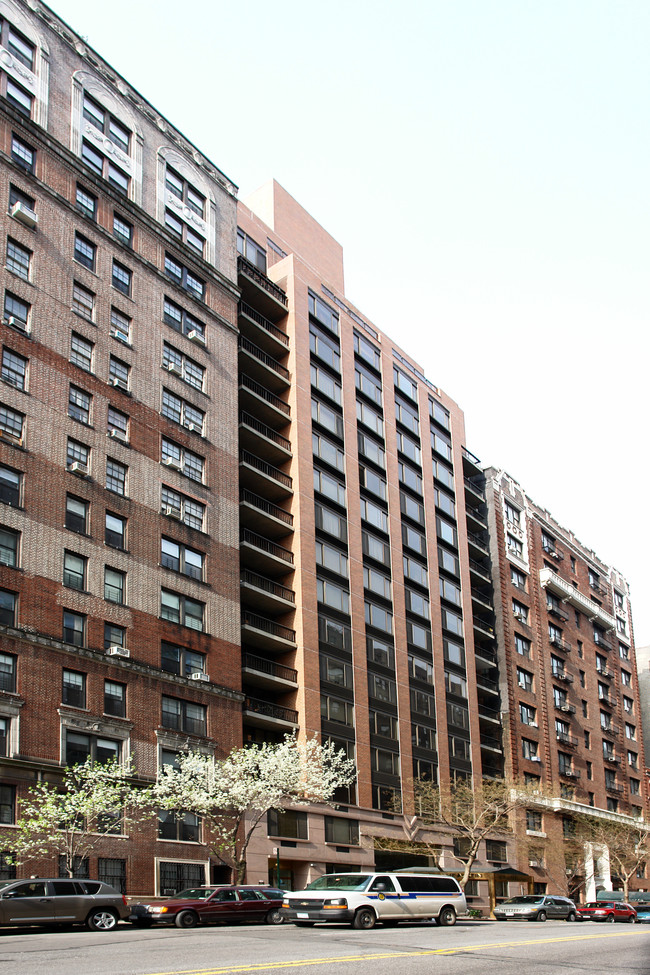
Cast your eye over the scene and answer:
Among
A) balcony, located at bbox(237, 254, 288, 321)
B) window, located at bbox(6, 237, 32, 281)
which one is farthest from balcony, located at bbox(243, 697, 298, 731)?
balcony, located at bbox(237, 254, 288, 321)

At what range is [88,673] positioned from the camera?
4069cm

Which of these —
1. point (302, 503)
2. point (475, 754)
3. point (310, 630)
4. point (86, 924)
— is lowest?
point (86, 924)

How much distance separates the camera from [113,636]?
4259 centimetres

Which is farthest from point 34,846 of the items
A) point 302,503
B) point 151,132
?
point 151,132

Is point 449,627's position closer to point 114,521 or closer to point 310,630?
point 310,630

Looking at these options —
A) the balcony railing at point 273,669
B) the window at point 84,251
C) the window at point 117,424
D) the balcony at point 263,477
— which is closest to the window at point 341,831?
the balcony railing at point 273,669

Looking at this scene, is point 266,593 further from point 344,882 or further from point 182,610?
point 344,882

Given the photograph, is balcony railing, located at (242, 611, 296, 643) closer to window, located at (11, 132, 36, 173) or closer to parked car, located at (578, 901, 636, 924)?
parked car, located at (578, 901, 636, 924)

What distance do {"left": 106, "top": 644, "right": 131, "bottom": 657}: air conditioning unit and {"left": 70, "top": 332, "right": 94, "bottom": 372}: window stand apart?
12.5 m

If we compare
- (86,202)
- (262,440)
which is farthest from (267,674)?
(86,202)

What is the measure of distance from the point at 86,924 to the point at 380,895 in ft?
26.9

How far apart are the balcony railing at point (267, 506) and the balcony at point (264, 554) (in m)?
1.43

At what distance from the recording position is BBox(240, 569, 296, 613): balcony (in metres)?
52.7

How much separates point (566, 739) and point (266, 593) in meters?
39.6
